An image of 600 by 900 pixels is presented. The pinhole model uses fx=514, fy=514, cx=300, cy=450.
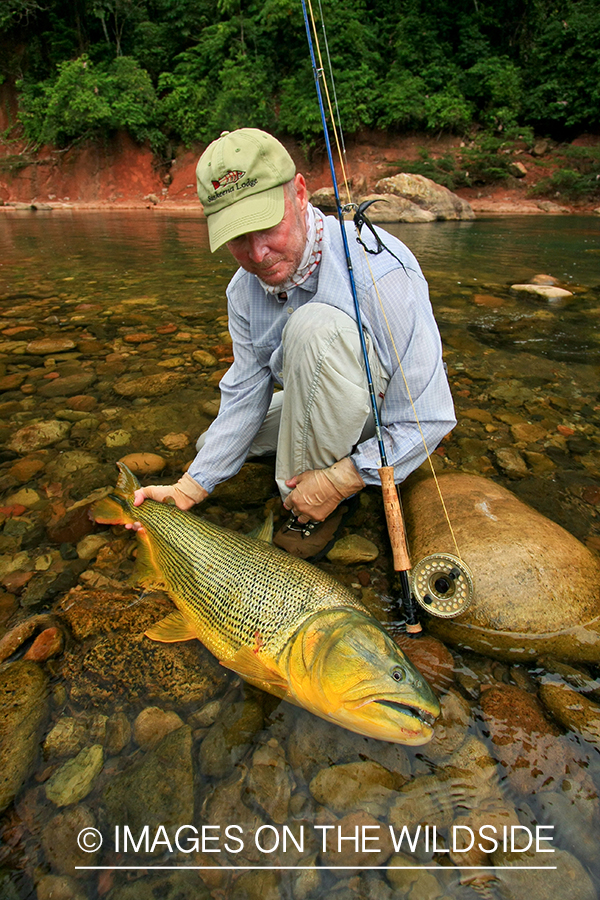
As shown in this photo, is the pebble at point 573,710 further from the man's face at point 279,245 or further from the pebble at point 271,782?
the man's face at point 279,245

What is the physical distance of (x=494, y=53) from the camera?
Result: 27875 mm

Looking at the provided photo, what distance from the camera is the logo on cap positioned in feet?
7.11

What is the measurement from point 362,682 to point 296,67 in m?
33.7

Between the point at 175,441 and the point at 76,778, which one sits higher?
the point at 175,441

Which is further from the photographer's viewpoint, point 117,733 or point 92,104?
point 92,104

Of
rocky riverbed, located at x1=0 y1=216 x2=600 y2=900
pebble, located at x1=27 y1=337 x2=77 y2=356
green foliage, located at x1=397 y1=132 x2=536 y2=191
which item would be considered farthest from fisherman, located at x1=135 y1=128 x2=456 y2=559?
green foliage, located at x1=397 y1=132 x2=536 y2=191

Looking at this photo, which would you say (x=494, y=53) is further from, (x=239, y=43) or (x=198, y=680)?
(x=198, y=680)

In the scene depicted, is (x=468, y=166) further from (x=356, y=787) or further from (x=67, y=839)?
(x=67, y=839)

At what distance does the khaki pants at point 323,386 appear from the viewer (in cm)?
236

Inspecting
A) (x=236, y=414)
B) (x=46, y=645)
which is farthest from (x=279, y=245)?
(x=46, y=645)

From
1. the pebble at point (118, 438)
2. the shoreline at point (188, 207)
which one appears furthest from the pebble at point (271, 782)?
the shoreline at point (188, 207)

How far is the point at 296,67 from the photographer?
27.8m

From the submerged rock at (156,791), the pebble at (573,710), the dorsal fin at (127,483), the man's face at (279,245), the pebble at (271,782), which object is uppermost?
the man's face at (279,245)

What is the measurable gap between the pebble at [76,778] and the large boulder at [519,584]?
58.7 inches
